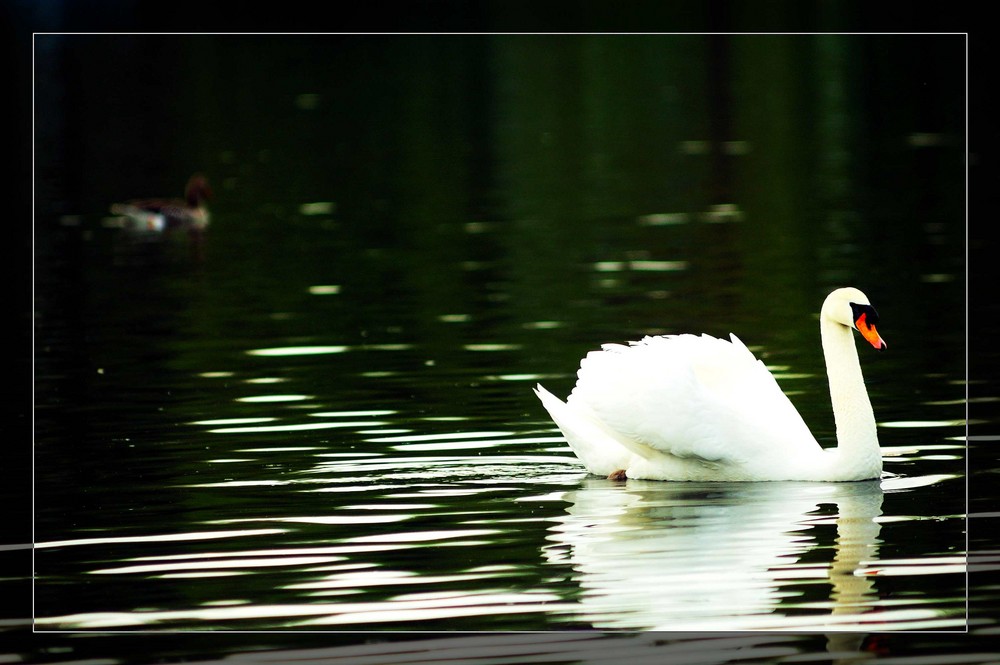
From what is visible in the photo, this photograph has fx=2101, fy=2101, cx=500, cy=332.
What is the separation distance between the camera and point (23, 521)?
12461 millimetres

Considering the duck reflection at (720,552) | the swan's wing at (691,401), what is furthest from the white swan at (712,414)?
the duck reflection at (720,552)

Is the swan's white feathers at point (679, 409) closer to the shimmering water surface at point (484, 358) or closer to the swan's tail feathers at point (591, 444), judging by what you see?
the swan's tail feathers at point (591, 444)

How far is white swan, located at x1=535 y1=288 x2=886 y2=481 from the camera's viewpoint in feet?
42.9

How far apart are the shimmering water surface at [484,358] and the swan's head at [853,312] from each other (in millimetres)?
981

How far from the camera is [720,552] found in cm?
1134

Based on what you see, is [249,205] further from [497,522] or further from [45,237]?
[497,522]

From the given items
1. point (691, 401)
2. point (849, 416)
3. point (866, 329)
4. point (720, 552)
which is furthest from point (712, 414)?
point (720, 552)

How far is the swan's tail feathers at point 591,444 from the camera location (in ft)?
44.3

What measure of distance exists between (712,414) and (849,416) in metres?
0.89

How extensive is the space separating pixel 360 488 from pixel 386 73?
135ft

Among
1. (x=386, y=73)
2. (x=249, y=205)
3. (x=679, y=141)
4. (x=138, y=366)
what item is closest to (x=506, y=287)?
(x=138, y=366)

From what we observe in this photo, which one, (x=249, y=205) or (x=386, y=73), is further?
(x=386, y=73)

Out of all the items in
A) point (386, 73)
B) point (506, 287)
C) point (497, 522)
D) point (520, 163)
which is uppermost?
point (386, 73)

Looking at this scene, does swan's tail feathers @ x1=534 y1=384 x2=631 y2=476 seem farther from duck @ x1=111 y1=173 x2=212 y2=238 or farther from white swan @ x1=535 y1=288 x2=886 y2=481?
duck @ x1=111 y1=173 x2=212 y2=238
